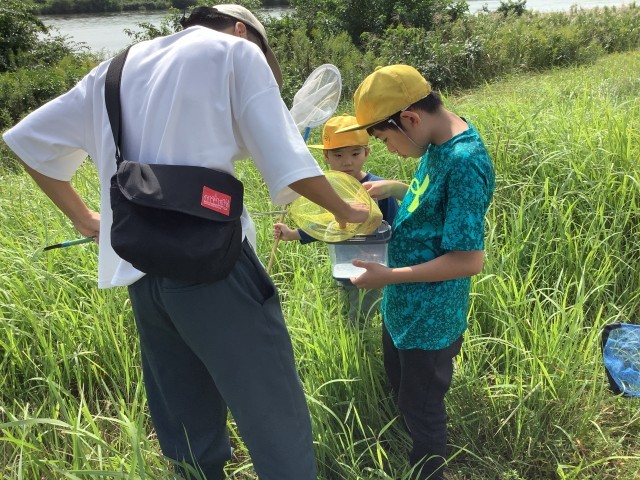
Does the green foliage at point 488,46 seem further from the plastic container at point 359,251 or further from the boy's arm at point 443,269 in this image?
the boy's arm at point 443,269

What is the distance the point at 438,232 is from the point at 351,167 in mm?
767

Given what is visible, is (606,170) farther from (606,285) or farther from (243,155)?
(243,155)

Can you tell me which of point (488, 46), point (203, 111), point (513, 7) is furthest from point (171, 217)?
point (513, 7)

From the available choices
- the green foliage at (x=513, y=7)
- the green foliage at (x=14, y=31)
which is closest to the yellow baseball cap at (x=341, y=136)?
the green foliage at (x=14, y=31)

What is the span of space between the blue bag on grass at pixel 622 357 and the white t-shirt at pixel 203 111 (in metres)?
1.25

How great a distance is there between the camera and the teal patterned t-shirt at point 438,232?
3.93 feet

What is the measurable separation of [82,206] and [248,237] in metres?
0.57

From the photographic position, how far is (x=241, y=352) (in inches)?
45.3

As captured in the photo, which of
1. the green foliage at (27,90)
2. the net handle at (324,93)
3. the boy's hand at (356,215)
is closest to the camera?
the boy's hand at (356,215)

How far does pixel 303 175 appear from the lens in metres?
Answer: 1.05

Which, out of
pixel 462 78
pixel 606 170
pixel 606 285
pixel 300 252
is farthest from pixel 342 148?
pixel 462 78

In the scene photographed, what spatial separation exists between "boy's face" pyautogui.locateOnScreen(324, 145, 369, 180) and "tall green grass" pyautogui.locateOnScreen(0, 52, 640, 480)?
1.68 feet

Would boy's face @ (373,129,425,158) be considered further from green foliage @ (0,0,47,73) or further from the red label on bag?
green foliage @ (0,0,47,73)

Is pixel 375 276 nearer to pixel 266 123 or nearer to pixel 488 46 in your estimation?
pixel 266 123
